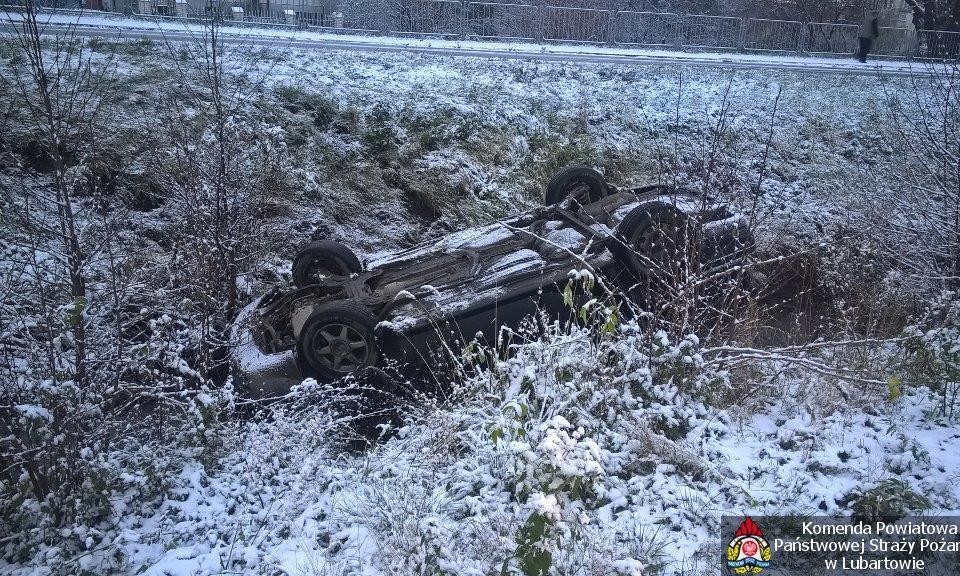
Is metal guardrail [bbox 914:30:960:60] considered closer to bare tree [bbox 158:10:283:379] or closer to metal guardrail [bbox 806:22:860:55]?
metal guardrail [bbox 806:22:860:55]

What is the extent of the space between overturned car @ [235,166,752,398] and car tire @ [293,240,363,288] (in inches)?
7.5

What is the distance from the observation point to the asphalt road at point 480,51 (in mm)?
12797

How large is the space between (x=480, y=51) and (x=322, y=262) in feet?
33.1

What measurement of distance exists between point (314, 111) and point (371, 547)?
9318 millimetres

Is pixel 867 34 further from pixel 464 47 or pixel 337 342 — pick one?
pixel 337 342

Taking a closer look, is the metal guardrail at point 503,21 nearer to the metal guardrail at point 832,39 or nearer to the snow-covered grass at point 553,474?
the metal guardrail at point 832,39

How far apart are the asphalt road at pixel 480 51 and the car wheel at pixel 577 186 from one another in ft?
25.9

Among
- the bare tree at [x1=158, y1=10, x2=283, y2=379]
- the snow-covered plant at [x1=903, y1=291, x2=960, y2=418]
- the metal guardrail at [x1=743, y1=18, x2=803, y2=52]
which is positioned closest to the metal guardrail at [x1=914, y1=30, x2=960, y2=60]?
the metal guardrail at [x1=743, y1=18, x2=803, y2=52]

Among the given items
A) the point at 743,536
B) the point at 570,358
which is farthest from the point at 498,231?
the point at 743,536

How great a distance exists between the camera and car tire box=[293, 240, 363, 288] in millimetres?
6758

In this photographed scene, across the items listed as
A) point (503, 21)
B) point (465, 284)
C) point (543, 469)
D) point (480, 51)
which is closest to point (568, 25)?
point (503, 21)

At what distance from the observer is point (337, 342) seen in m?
5.15

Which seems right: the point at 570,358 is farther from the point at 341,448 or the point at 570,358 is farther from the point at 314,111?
the point at 314,111

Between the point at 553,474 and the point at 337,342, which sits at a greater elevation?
the point at 337,342
